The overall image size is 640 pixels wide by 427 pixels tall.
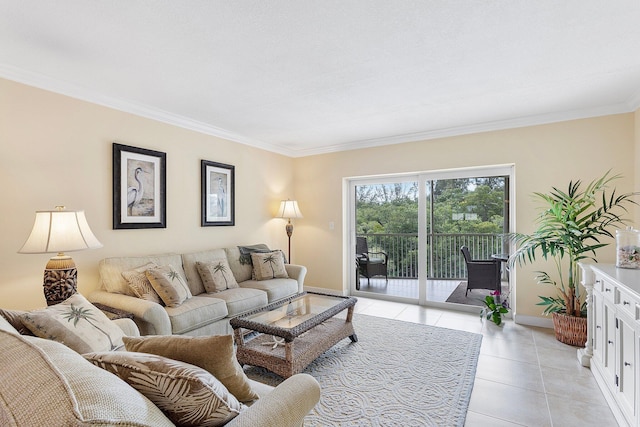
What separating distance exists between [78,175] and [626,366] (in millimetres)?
4297

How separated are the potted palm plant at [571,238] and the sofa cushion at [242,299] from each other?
2768mm

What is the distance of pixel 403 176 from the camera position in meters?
4.68

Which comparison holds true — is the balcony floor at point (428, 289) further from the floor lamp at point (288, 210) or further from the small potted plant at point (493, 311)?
the floor lamp at point (288, 210)

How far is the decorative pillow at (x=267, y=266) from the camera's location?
3969 millimetres

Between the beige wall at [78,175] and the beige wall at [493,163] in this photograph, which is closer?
the beige wall at [78,175]

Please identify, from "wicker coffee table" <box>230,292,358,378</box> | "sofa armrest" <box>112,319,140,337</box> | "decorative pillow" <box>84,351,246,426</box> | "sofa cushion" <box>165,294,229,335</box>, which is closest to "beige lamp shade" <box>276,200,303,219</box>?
"wicker coffee table" <box>230,292,358,378</box>

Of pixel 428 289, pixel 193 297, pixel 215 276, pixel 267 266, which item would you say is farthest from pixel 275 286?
pixel 428 289

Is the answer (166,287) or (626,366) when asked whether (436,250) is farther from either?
(166,287)

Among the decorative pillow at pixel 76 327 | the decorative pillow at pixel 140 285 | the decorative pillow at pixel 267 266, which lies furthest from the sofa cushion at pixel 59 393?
the decorative pillow at pixel 267 266

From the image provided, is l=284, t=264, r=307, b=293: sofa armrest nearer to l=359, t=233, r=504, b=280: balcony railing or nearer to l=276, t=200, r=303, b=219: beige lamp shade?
l=276, t=200, r=303, b=219: beige lamp shade

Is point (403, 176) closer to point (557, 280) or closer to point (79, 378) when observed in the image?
point (557, 280)

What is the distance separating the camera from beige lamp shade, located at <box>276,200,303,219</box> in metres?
4.88

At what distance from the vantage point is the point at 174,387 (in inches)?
35.6

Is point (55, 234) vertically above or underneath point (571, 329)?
above
